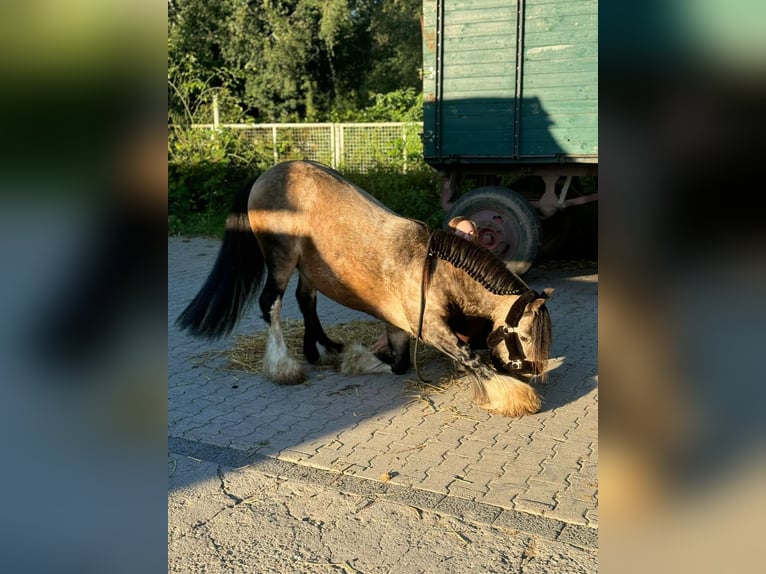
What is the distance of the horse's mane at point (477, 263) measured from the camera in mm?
4621

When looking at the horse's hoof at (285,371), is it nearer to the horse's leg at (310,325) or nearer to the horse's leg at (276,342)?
the horse's leg at (276,342)

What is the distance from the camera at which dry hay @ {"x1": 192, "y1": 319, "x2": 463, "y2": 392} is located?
Result: 5434 millimetres

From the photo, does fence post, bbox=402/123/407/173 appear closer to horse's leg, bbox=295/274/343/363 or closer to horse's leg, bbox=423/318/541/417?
horse's leg, bbox=295/274/343/363

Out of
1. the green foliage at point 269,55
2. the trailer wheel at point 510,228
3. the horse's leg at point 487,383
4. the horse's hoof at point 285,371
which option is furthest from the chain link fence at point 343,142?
the horse's leg at point 487,383

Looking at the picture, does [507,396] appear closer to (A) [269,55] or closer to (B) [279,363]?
(B) [279,363]

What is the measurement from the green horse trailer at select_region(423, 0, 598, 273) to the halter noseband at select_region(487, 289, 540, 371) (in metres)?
3.82

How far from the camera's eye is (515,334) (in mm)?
4535

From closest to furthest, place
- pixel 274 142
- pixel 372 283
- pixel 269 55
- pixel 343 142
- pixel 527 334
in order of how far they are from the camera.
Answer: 1. pixel 527 334
2. pixel 372 283
3. pixel 343 142
4. pixel 274 142
5. pixel 269 55

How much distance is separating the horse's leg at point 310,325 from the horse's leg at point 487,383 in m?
1.31

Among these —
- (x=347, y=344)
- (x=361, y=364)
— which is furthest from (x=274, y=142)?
(x=361, y=364)

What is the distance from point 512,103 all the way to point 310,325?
424 centimetres

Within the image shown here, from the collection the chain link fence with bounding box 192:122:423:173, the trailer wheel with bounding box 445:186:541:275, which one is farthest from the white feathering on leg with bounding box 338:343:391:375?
the chain link fence with bounding box 192:122:423:173
